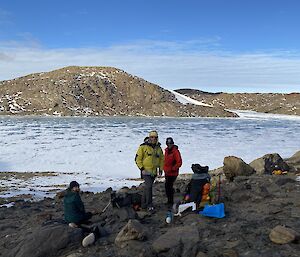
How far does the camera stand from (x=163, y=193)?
12.9 meters

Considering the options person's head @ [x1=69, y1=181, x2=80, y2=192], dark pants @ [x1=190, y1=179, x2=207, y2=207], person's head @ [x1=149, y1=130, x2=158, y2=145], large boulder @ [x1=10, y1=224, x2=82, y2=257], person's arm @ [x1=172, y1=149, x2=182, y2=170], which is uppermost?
person's head @ [x1=149, y1=130, x2=158, y2=145]

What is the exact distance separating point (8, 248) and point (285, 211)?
20.2 feet

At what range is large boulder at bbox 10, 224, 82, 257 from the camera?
7.80 m

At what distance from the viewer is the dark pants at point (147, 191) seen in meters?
9.66

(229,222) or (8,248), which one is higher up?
(229,222)

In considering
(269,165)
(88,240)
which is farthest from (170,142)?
(269,165)

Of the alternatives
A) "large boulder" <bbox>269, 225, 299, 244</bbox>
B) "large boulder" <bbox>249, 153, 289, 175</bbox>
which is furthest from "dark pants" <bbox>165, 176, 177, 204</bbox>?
"large boulder" <bbox>249, 153, 289, 175</bbox>

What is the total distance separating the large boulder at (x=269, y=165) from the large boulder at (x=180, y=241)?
993cm

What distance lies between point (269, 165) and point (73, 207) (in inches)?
457

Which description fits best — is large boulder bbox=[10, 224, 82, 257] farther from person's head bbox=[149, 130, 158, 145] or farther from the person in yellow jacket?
person's head bbox=[149, 130, 158, 145]

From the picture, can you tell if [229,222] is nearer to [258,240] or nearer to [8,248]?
[258,240]

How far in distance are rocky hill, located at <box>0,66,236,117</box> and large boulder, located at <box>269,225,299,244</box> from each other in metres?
114

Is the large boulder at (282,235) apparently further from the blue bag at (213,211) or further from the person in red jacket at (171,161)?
the person in red jacket at (171,161)

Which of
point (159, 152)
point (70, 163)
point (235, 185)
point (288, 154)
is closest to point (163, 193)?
point (235, 185)
